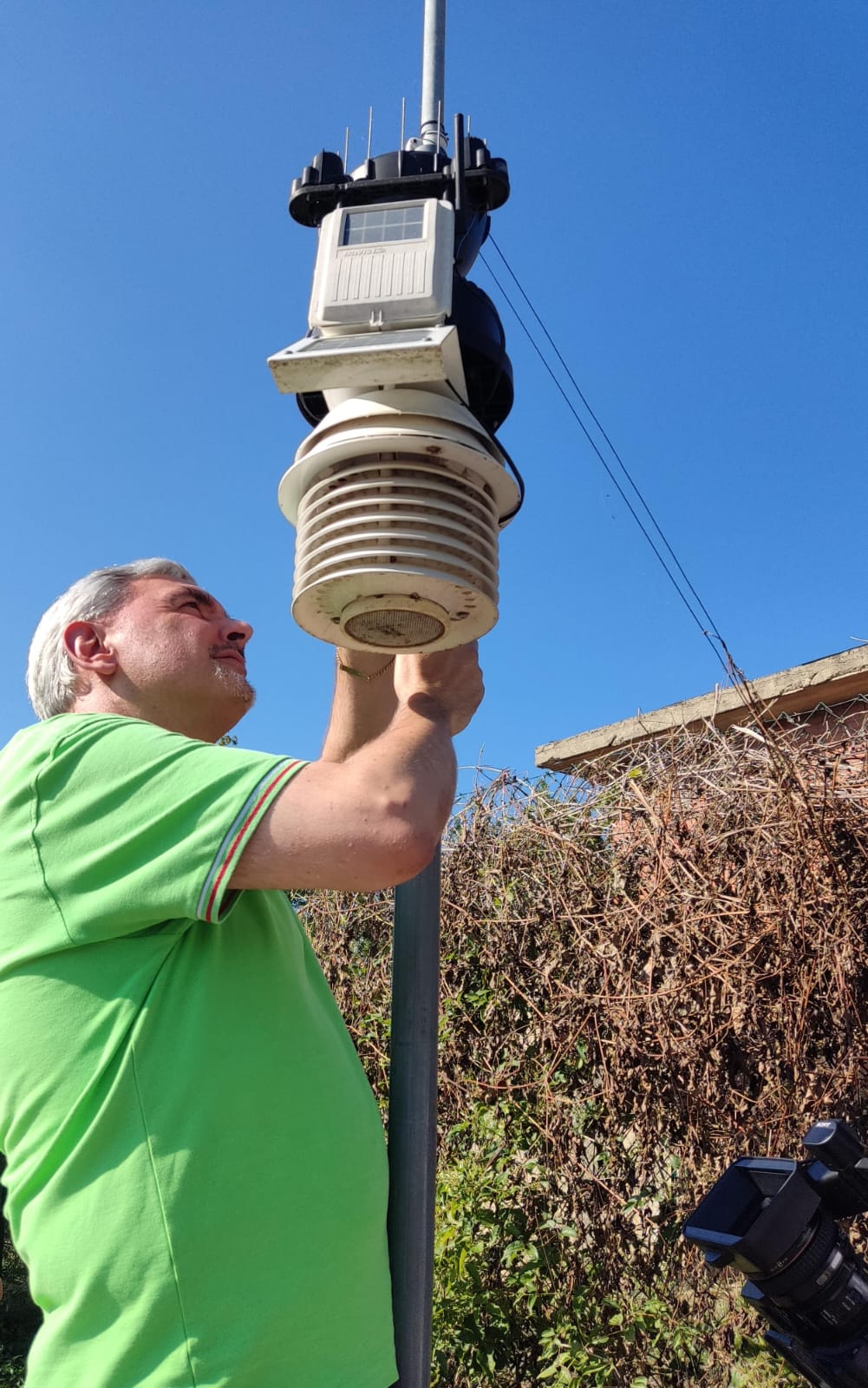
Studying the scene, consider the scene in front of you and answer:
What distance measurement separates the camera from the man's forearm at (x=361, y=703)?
5.32 feet

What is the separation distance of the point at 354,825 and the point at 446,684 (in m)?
0.33

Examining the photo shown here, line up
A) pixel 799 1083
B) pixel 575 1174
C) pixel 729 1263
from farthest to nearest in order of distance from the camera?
pixel 575 1174
pixel 799 1083
pixel 729 1263

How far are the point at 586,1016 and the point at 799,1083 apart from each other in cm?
61

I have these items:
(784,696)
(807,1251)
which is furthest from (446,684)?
(784,696)

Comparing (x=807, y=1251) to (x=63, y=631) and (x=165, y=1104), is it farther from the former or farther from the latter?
(x=63, y=631)

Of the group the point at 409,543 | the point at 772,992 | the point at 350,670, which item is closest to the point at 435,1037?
the point at 350,670

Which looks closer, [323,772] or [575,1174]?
[323,772]

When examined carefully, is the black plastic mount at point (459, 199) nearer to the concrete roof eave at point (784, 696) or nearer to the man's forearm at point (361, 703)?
the man's forearm at point (361, 703)

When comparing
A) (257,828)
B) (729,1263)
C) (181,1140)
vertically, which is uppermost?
(257,828)

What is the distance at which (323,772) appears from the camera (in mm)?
1233

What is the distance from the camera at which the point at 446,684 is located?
4.71ft

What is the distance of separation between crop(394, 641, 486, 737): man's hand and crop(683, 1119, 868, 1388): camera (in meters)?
0.80

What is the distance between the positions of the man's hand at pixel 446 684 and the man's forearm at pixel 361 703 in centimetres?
15

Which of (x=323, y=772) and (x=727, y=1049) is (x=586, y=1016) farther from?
(x=323, y=772)
